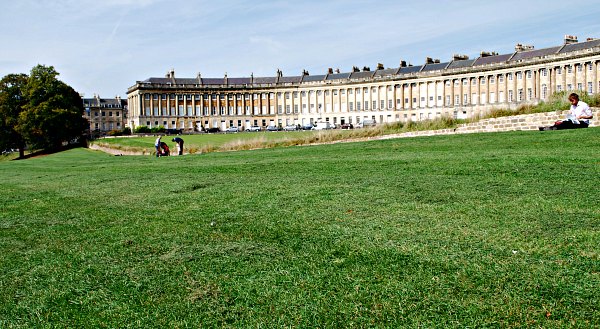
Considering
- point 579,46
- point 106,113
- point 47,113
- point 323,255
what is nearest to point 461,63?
point 579,46

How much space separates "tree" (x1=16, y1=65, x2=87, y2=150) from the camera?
6397cm

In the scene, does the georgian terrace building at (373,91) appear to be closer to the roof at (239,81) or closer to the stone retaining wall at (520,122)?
the roof at (239,81)

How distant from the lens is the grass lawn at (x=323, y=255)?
158 inches

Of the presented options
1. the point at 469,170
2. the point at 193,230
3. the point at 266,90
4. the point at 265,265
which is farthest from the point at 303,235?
the point at 266,90

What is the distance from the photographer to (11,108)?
68.0m

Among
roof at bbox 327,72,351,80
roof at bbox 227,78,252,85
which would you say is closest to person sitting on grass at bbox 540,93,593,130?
roof at bbox 327,72,351,80

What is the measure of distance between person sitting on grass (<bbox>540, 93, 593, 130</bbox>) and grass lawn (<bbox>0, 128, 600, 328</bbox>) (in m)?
8.65

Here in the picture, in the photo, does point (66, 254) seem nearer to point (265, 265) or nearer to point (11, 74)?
point (265, 265)

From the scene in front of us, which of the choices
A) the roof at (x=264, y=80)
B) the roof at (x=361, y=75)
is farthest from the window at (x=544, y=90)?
the roof at (x=264, y=80)

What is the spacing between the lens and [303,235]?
6.16 m

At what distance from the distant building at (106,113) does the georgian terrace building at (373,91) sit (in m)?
19.2

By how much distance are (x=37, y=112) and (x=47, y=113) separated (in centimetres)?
119

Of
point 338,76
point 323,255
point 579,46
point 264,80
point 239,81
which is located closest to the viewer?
point 323,255

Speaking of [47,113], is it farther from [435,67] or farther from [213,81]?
[435,67]
